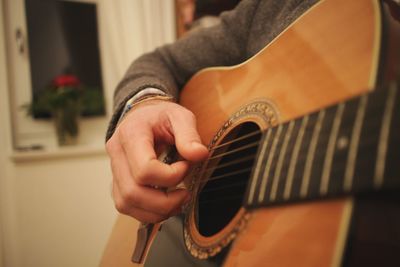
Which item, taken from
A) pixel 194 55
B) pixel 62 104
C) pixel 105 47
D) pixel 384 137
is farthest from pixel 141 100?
pixel 105 47

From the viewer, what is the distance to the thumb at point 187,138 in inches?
15.4

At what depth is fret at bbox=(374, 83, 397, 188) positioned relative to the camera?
185 mm

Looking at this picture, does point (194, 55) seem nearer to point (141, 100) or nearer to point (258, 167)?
point (141, 100)

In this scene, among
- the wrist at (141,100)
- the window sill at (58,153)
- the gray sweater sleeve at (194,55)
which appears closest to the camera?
the wrist at (141,100)

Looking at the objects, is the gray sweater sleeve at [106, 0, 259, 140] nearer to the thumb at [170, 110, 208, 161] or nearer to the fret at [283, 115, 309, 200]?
the thumb at [170, 110, 208, 161]

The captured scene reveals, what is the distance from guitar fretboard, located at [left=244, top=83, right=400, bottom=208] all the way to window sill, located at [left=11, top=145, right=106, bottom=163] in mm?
1476

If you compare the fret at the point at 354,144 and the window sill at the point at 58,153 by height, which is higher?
the fret at the point at 354,144

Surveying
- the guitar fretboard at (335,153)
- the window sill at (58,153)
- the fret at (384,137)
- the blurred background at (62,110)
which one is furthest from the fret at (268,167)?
the window sill at (58,153)

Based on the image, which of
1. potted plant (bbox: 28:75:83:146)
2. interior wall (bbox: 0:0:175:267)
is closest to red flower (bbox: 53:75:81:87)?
potted plant (bbox: 28:75:83:146)

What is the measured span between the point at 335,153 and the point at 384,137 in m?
0.04

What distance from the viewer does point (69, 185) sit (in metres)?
1.55

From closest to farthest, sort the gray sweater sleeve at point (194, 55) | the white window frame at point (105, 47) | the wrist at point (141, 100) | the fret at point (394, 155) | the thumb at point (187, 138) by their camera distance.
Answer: the fret at point (394, 155) < the thumb at point (187, 138) < the wrist at point (141, 100) < the gray sweater sleeve at point (194, 55) < the white window frame at point (105, 47)

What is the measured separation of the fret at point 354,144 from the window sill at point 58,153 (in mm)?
1580

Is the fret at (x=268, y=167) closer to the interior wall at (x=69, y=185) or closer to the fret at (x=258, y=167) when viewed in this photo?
the fret at (x=258, y=167)
